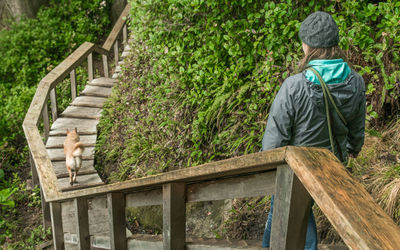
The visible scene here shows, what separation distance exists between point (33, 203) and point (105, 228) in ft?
9.74

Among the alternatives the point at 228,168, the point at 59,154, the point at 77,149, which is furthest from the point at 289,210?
the point at 59,154

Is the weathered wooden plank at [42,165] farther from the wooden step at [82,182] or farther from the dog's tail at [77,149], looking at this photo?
the wooden step at [82,182]

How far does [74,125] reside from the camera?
757 centimetres

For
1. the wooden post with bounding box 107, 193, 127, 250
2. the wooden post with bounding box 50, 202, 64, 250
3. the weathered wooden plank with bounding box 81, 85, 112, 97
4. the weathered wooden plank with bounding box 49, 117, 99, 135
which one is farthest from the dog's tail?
the wooden post with bounding box 107, 193, 127, 250

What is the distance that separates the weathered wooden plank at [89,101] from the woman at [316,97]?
679 centimetres

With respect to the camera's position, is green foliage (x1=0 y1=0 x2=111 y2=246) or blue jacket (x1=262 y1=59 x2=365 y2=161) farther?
green foliage (x1=0 y1=0 x2=111 y2=246)

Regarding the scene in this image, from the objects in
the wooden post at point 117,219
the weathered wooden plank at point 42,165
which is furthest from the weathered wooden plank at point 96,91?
the wooden post at point 117,219

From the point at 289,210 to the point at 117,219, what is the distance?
5.74 feet

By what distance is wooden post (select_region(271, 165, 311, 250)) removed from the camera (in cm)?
137

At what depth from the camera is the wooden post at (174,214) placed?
212 centimetres

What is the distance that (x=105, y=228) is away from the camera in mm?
5152

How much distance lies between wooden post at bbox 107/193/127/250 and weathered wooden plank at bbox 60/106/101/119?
17.8 ft

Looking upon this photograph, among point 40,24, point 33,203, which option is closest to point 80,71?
point 40,24

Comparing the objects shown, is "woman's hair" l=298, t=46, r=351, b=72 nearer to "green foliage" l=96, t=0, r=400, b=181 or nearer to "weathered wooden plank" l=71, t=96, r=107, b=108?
"green foliage" l=96, t=0, r=400, b=181
